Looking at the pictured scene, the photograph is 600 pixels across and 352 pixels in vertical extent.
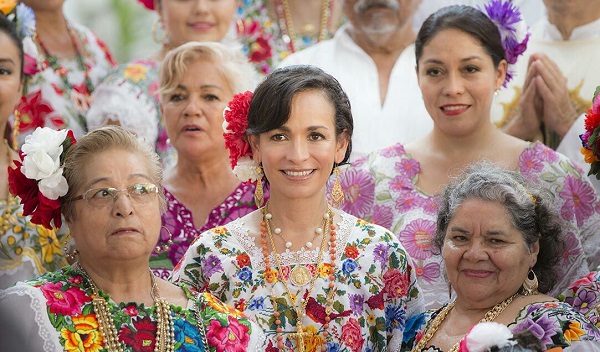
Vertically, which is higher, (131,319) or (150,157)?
(150,157)

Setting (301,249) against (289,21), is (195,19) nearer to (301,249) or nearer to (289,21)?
(289,21)

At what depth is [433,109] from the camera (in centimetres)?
489

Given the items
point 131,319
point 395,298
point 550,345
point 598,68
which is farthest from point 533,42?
point 131,319

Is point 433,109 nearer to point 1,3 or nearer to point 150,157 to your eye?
point 150,157

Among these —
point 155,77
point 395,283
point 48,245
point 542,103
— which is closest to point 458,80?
point 542,103

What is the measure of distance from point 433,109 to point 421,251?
642 mm

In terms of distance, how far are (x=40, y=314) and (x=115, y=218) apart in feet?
1.25

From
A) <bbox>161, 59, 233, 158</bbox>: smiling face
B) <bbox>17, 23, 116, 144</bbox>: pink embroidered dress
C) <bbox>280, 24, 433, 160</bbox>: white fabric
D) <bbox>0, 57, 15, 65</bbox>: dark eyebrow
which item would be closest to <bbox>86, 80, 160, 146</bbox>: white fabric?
<bbox>17, 23, 116, 144</bbox>: pink embroidered dress

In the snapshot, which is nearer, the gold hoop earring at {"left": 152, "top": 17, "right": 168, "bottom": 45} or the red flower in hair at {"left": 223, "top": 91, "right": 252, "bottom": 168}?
the red flower in hair at {"left": 223, "top": 91, "right": 252, "bottom": 168}

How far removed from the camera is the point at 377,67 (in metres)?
Result: 5.88

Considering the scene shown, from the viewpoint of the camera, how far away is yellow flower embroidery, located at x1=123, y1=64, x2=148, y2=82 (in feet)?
19.0

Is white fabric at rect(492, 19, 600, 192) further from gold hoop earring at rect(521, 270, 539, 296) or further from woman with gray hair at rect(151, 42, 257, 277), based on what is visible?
gold hoop earring at rect(521, 270, 539, 296)

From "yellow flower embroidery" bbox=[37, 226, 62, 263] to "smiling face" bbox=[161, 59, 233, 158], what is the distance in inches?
26.8

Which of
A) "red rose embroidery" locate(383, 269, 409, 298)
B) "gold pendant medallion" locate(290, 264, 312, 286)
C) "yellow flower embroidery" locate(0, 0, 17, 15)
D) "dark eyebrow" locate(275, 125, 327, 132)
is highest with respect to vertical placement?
"yellow flower embroidery" locate(0, 0, 17, 15)
